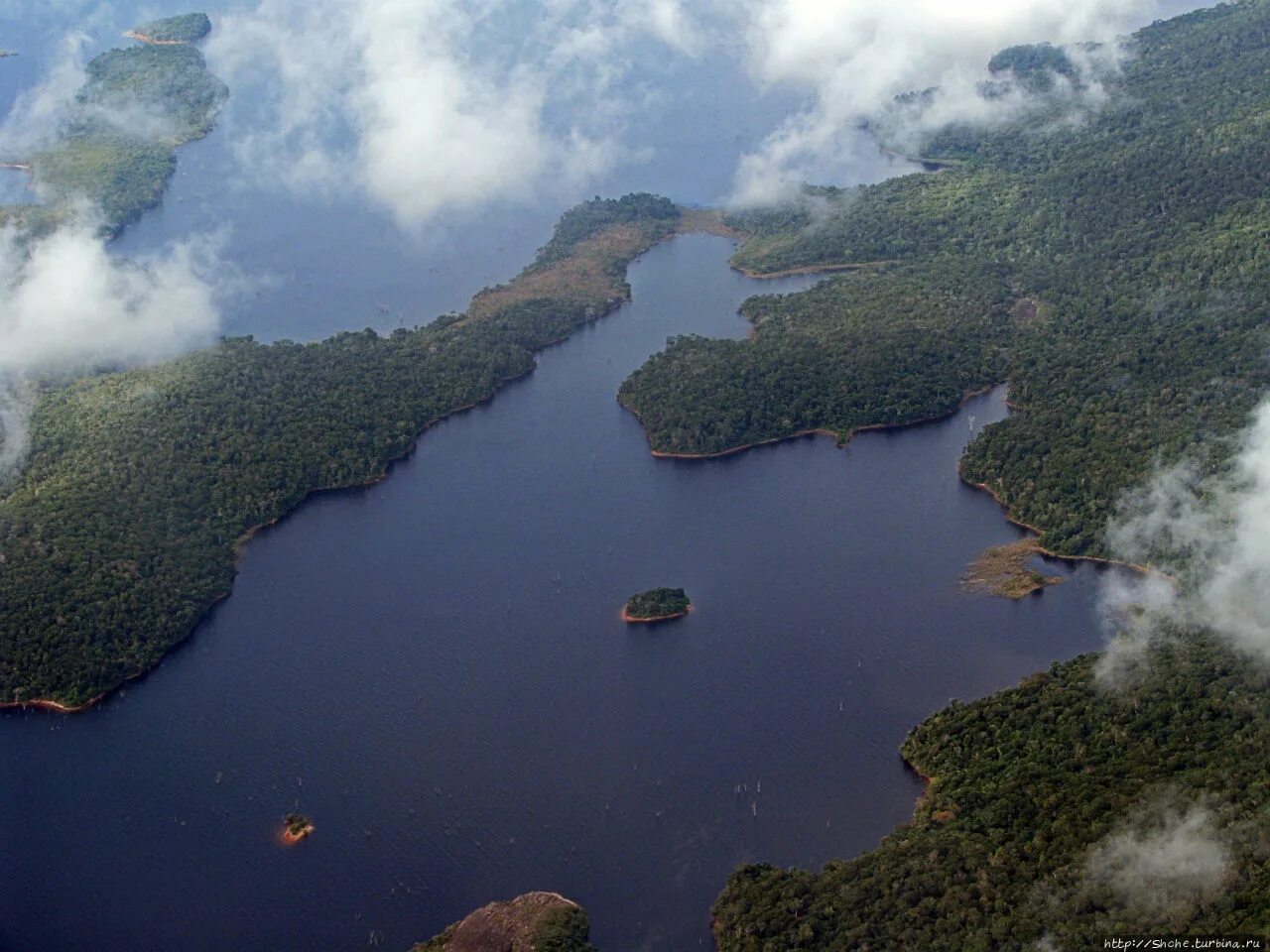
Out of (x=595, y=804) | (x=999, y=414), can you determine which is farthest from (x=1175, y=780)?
(x=999, y=414)

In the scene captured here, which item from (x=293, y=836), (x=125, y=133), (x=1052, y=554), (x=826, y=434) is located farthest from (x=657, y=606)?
(x=125, y=133)

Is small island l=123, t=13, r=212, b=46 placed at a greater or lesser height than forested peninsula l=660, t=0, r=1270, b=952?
greater

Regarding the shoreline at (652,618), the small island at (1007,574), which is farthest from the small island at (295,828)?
the small island at (1007,574)

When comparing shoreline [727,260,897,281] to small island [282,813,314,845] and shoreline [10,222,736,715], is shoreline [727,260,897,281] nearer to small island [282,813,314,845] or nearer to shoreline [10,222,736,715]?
shoreline [10,222,736,715]

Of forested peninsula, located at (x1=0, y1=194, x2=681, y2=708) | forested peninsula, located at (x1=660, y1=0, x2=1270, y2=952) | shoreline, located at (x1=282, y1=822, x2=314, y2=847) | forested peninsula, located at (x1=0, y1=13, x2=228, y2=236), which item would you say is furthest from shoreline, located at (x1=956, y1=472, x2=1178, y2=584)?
forested peninsula, located at (x1=0, y1=13, x2=228, y2=236)

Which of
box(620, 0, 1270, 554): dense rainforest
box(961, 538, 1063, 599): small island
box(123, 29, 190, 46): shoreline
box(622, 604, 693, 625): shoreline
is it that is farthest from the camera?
box(123, 29, 190, 46): shoreline

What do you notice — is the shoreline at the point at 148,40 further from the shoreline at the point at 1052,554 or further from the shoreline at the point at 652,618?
the shoreline at the point at 652,618

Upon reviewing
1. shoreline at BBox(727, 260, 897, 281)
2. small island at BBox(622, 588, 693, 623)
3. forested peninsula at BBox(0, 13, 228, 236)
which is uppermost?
forested peninsula at BBox(0, 13, 228, 236)
